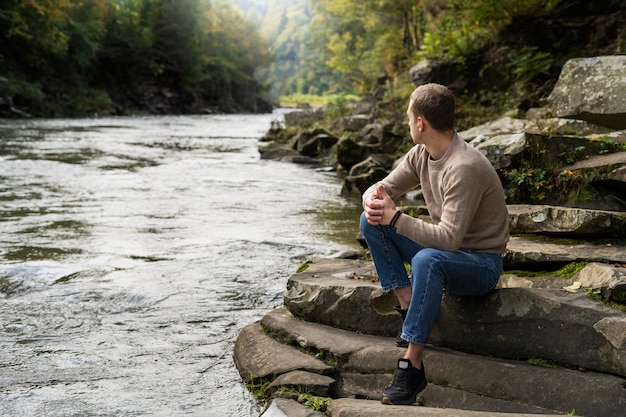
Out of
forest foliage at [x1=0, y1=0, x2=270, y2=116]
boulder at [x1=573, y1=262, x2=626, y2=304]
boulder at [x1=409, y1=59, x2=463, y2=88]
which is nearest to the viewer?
boulder at [x1=573, y1=262, x2=626, y2=304]

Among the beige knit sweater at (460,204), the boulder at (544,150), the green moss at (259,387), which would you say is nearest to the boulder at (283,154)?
the boulder at (544,150)

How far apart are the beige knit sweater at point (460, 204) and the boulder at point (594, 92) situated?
9.96 ft

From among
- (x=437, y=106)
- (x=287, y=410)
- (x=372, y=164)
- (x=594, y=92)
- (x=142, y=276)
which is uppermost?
(x=594, y=92)

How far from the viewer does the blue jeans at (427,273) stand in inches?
140

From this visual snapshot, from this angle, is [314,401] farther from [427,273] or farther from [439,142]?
[439,142]

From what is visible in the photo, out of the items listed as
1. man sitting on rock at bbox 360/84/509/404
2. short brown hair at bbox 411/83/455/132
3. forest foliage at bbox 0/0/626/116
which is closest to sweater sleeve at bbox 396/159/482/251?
man sitting on rock at bbox 360/84/509/404

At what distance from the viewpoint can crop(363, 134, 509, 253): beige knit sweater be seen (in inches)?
137

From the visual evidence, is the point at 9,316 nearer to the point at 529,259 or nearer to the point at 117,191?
the point at 529,259

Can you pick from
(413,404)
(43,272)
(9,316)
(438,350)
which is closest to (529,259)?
(438,350)

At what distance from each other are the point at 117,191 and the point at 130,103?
4484cm

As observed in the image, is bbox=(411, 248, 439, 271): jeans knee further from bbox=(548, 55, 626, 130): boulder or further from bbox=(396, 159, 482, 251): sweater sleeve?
bbox=(548, 55, 626, 130): boulder

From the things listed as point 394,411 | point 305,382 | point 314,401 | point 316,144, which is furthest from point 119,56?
point 394,411

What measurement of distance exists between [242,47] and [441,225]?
8887 centimetres

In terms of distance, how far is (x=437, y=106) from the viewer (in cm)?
358
